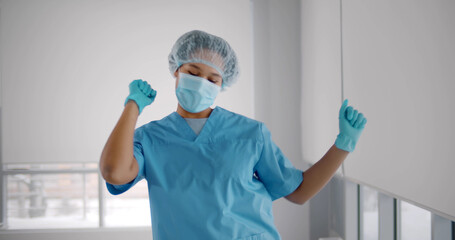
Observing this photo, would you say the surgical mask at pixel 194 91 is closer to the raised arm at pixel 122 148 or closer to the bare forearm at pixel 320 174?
the raised arm at pixel 122 148

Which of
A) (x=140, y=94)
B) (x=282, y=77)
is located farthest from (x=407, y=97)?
(x=282, y=77)

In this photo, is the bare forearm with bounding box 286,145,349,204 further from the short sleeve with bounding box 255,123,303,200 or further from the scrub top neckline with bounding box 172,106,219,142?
the scrub top neckline with bounding box 172,106,219,142

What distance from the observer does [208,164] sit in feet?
2.81

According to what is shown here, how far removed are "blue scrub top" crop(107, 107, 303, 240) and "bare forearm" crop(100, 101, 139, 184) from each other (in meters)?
0.12

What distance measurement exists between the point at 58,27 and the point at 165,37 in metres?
0.88

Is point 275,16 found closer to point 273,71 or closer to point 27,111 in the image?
point 273,71

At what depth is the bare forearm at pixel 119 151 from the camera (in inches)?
27.4

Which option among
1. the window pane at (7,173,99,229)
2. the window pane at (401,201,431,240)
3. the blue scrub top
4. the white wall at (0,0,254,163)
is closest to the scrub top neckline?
the blue scrub top

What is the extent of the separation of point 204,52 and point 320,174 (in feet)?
1.75

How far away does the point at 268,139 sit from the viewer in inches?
37.0

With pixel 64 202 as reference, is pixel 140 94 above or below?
above

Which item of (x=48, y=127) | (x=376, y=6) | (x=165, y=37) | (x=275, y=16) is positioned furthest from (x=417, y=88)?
(x=48, y=127)

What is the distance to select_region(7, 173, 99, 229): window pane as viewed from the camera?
2.54 m

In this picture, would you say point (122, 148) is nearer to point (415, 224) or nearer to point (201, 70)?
point (201, 70)
